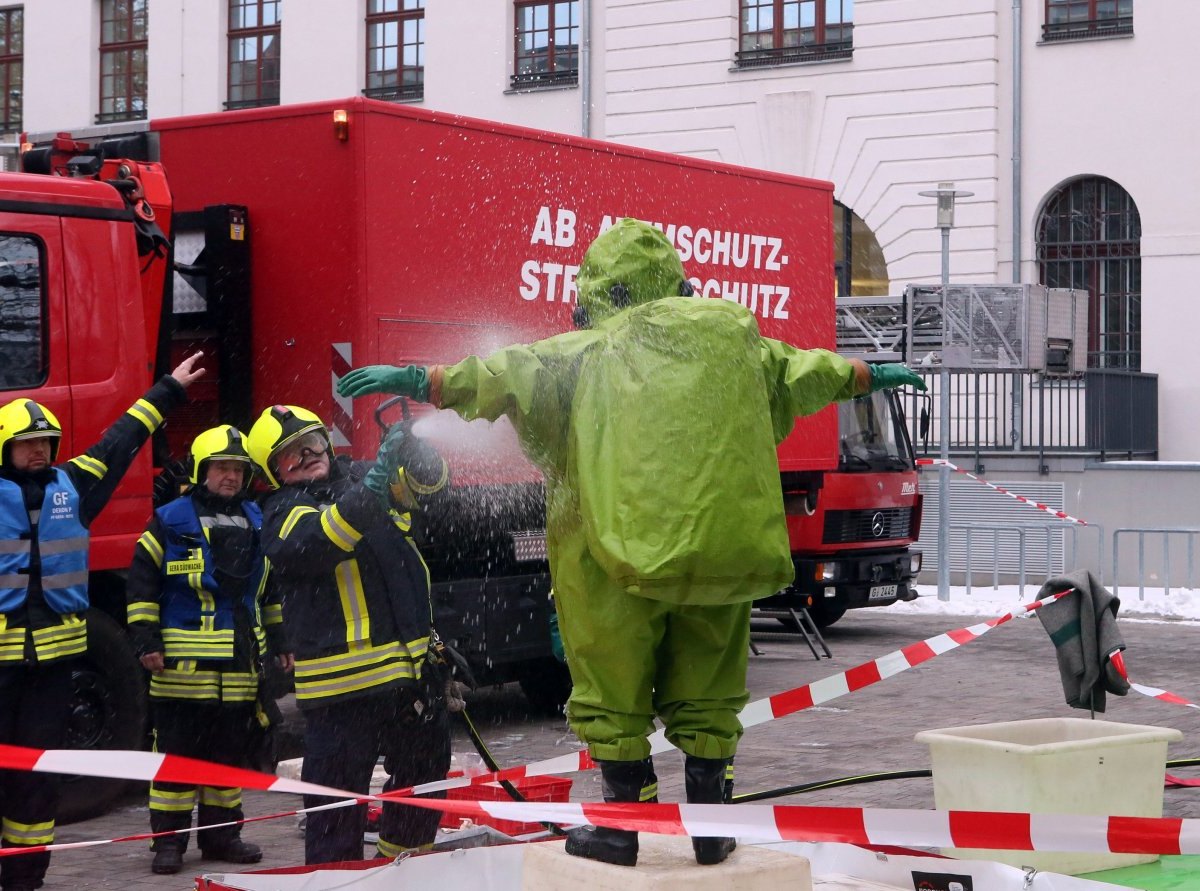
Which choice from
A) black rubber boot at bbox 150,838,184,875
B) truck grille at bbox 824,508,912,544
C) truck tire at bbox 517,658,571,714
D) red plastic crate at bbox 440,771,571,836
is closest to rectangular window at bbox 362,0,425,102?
truck grille at bbox 824,508,912,544

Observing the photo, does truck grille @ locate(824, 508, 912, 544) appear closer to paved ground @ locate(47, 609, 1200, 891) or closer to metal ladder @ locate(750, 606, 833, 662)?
metal ladder @ locate(750, 606, 833, 662)

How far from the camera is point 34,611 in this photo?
6.19 metres

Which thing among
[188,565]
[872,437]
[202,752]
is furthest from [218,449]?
[872,437]

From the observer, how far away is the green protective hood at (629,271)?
4.67m

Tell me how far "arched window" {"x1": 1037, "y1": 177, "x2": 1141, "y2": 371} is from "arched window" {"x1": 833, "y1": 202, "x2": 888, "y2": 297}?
234cm

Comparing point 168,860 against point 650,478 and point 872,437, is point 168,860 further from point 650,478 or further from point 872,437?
point 872,437

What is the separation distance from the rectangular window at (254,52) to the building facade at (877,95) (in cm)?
3

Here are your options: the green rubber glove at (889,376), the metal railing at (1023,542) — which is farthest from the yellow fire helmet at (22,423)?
the metal railing at (1023,542)

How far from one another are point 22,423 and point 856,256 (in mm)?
19020

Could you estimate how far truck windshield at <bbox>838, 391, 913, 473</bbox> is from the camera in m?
14.2

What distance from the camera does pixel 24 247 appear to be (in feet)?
24.8

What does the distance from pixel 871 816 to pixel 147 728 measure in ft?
13.7

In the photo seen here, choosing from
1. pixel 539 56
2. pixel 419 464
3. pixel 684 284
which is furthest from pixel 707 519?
pixel 539 56

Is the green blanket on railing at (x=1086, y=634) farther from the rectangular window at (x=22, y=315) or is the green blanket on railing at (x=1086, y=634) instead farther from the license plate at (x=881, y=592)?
the license plate at (x=881, y=592)
